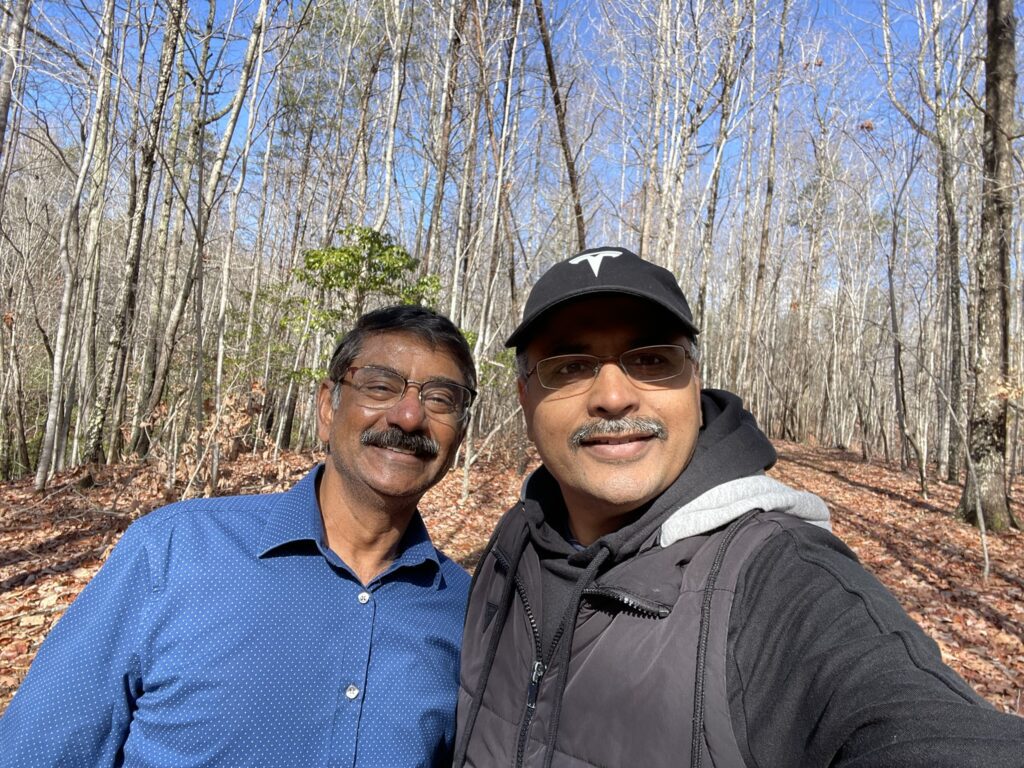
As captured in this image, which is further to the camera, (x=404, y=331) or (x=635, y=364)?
(x=404, y=331)

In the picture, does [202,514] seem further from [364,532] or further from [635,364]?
[635,364]

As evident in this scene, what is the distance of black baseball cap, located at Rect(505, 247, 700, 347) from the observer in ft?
4.58

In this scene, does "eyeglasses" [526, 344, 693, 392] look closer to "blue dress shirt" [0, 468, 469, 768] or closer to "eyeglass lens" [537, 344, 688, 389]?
"eyeglass lens" [537, 344, 688, 389]

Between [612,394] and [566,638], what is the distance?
22.7 inches

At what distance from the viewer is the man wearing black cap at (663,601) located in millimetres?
867

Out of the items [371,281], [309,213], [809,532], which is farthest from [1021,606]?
[309,213]

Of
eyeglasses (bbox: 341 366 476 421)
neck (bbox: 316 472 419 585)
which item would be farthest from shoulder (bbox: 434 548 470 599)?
eyeglasses (bbox: 341 366 476 421)

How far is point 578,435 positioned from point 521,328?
32 centimetres

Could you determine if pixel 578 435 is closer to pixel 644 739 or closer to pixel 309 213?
pixel 644 739

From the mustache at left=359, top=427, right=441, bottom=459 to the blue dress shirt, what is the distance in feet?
0.99

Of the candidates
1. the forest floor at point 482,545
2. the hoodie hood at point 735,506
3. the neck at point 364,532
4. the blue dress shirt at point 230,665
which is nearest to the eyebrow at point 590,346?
the hoodie hood at point 735,506

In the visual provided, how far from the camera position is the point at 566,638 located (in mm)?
1248

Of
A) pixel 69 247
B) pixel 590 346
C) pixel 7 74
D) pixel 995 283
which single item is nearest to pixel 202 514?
pixel 590 346

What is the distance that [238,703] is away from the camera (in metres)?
1.31
